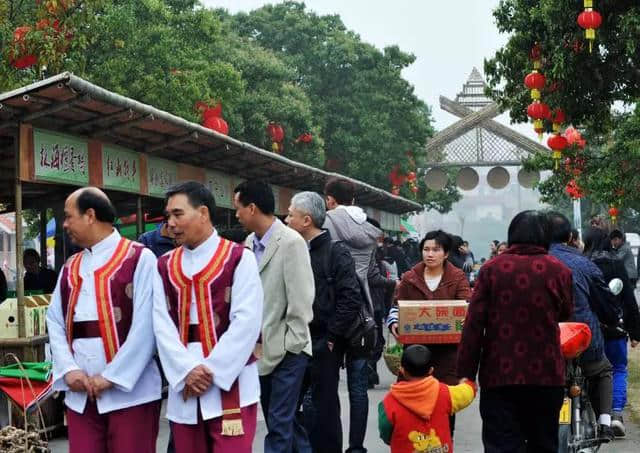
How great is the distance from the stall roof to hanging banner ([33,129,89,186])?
4.7 inches

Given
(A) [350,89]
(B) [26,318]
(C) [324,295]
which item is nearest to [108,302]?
(C) [324,295]

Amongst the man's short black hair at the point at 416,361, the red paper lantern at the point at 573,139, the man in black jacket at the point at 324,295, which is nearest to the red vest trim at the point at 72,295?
the man's short black hair at the point at 416,361

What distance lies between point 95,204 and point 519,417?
2492 mm

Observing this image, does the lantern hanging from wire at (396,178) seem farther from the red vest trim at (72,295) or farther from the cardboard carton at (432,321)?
the red vest trim at (72,295)

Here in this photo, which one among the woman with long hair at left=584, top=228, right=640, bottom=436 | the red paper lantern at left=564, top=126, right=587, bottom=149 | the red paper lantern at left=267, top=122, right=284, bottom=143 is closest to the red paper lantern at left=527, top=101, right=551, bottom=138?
the red paper lantern at left=564, top=126, right=587, bottom=149

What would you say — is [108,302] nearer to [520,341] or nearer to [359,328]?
[520,341]

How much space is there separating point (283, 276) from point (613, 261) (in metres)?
4.96

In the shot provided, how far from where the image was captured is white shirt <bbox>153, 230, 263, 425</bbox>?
17.8 feet

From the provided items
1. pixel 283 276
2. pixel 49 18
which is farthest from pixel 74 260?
pixel 49 18

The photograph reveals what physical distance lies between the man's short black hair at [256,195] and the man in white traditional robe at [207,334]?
139 cm

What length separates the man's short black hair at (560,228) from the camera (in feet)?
27.4

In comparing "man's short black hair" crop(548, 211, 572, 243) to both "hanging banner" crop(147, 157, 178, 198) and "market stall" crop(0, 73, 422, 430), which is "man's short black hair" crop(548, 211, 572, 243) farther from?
"hanging banner" crop(147, 157, 178, 198)

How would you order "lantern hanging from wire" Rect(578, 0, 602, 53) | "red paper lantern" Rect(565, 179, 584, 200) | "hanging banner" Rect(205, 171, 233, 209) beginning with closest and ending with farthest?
"lantern hanging from wire" Rect(578, 0, 602, 53), "hanging banner" Rect(205, 171, 233, 209), "red paper lantern" Rect(565, 179, 584, 200)

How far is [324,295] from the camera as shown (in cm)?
793
